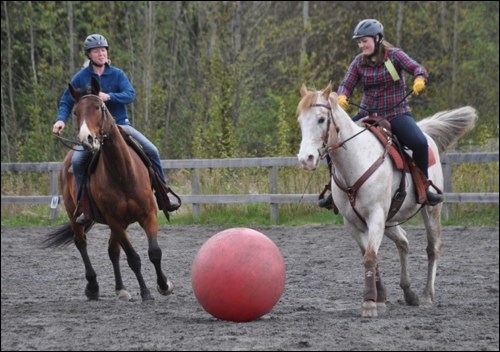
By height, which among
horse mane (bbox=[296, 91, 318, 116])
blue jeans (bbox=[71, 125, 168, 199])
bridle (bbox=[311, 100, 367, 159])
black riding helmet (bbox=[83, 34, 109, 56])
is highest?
black riding helmet (bbox=[83, 34, 109, 56])

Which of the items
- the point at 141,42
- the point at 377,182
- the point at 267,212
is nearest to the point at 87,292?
the point at 377,182

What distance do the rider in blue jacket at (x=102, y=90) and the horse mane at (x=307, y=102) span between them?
233 centimetres

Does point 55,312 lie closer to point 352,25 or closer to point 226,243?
point 226,243

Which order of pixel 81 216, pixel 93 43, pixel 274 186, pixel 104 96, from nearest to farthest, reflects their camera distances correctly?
pixel 104 96
pixel 93 43
pixel 81 216
pixel 274 186

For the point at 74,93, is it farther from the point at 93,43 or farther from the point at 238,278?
the point at 238,278

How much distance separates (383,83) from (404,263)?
1.70m

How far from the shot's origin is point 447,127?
1015 cm

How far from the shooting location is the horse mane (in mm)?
7516

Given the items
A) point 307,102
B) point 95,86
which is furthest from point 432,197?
point 95,86

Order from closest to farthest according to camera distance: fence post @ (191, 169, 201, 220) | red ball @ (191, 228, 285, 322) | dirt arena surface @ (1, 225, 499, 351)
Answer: dirt arena surface @ (1, 225, 499, 351) < red ball @ (191, 228, 285, 322) < fence post @ (191, 169, 201, 220)

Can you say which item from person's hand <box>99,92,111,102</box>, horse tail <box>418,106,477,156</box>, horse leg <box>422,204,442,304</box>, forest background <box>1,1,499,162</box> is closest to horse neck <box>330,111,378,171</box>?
horse leg <box>422,204,442,304</box>

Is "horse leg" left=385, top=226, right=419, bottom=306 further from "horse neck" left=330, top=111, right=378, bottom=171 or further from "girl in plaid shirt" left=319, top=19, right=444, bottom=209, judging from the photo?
"horse neck" left=330, top=111, right=378, bottom=171

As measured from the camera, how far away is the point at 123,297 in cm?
929

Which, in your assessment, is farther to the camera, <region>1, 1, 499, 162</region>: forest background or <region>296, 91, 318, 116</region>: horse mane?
<region>1, 1, 499, 162</region>: forest background
